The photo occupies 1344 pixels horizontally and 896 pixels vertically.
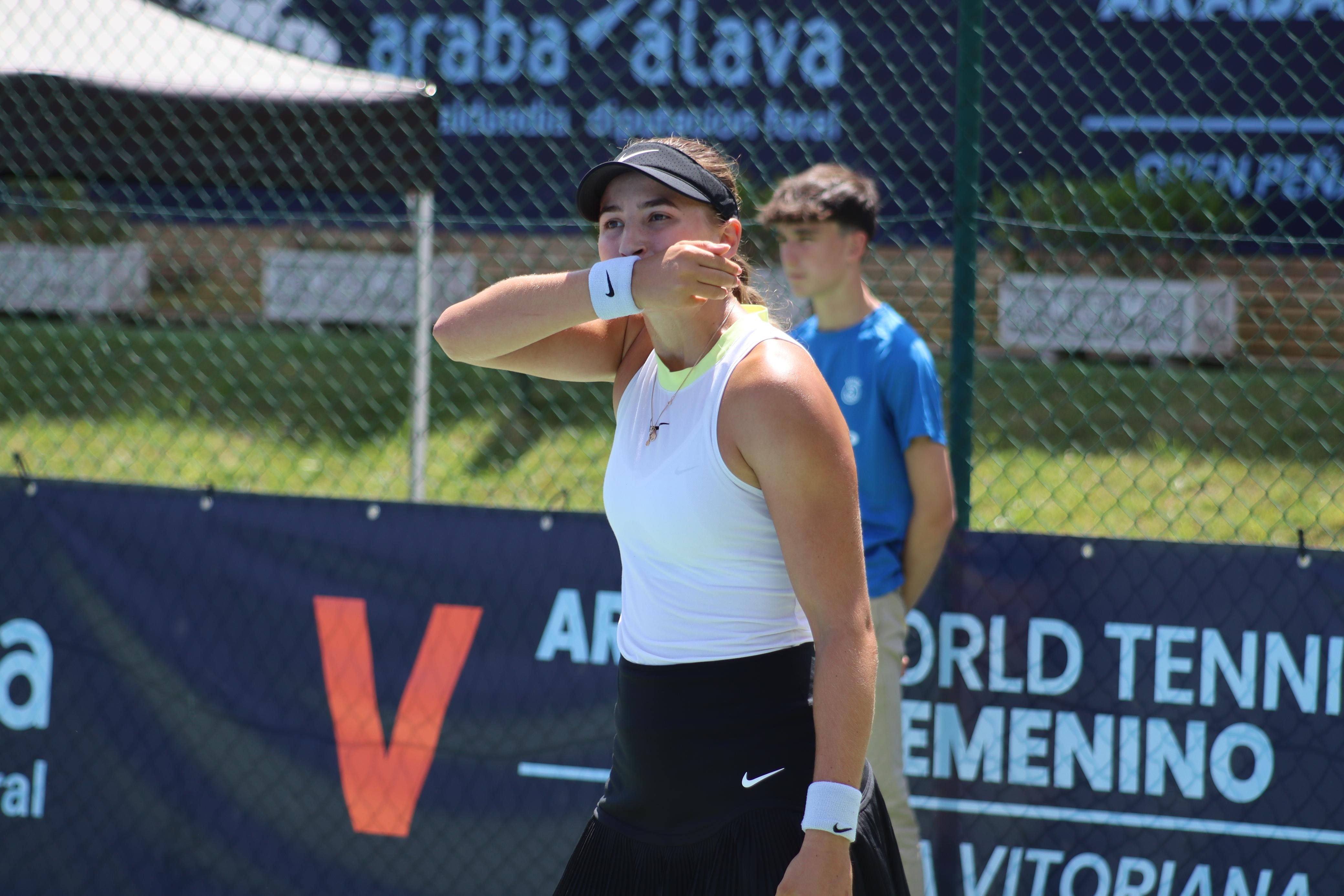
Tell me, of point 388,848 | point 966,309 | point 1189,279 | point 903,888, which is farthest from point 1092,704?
point 1189,279

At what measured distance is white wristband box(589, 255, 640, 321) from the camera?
1717 mm

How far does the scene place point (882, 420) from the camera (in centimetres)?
312

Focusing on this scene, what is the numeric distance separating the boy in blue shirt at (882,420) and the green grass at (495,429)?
59.3 inches

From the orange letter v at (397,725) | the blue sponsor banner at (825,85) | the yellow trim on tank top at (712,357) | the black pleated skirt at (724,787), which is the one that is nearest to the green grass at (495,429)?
the blue sponsor banner at (825,85)

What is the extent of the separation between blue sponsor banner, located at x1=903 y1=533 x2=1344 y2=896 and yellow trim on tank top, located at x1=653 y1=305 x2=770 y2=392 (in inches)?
61.7

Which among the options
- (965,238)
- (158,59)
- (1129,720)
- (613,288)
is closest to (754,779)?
(613,288)

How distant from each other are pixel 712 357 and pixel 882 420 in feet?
4.61

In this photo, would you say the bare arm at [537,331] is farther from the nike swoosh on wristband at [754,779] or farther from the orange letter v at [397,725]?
the orange letter v at [397,725]

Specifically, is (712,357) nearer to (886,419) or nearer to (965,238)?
(886,419)

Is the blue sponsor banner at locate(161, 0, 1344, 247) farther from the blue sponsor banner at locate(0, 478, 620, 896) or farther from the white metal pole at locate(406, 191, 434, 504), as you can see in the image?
the blue sponsor banner at locate(0, 478, 620, 896)

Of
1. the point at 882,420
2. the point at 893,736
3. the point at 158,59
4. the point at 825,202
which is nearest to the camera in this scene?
the point at 893,736

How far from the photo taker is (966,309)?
10.9ft

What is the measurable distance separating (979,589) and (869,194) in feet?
3.77

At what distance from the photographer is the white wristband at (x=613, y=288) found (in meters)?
1.72
